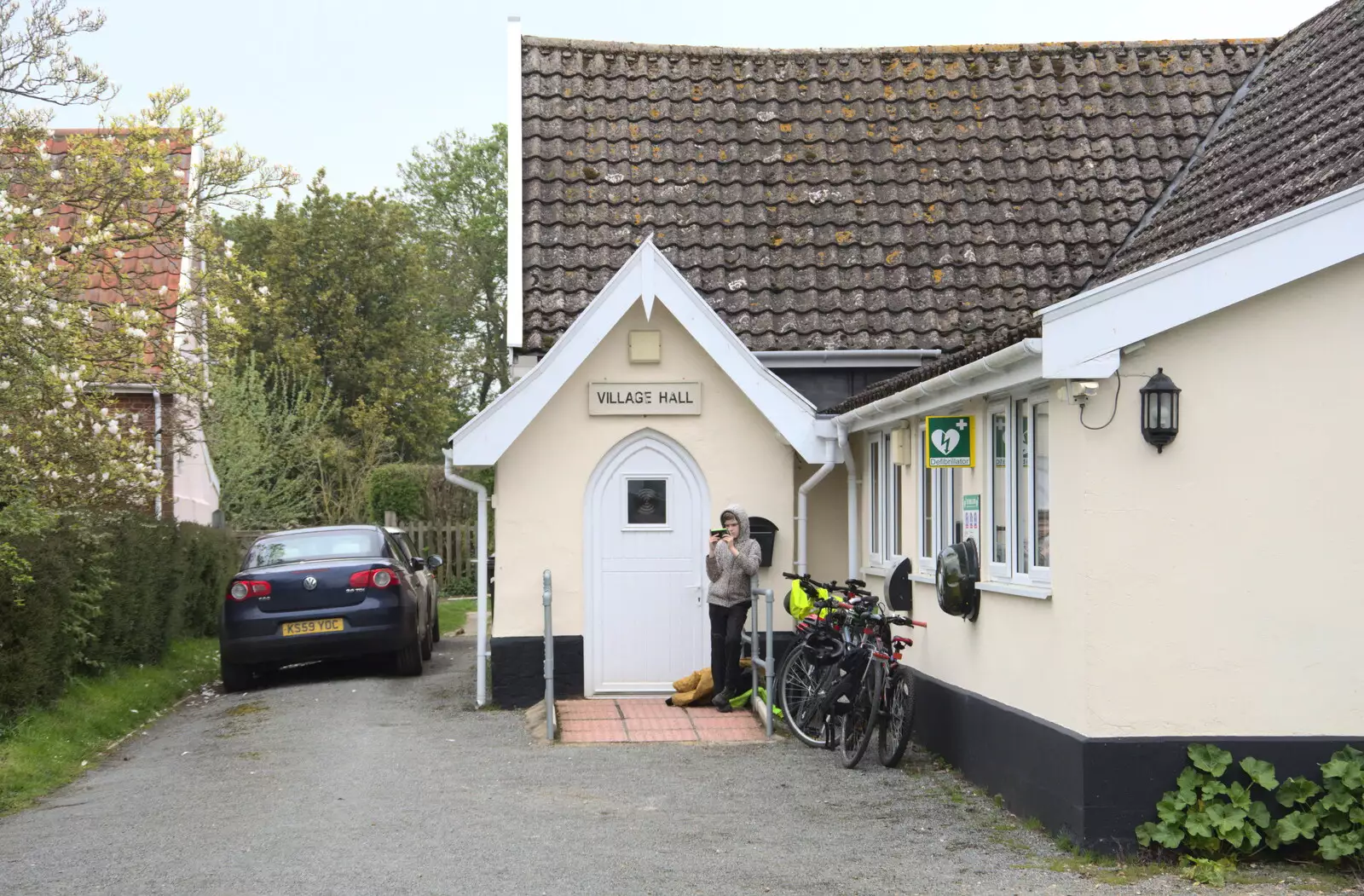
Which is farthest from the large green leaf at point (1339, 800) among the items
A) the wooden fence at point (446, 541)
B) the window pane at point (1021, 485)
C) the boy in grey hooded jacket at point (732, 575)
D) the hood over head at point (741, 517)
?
the wooden fence at point (446, 541)

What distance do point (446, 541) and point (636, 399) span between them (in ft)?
52.3

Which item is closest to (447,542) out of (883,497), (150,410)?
(150,410)

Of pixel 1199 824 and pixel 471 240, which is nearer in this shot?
pixel 1199 824

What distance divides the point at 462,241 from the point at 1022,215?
40982mm

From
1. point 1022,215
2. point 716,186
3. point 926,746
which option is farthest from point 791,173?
point 926,746

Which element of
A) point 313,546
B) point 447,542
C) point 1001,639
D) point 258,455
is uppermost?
point 258,455

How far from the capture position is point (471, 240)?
55250 mm

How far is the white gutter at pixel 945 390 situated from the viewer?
8.85m

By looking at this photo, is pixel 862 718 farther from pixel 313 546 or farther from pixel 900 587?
pixel 313 546

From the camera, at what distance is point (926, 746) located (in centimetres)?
1179

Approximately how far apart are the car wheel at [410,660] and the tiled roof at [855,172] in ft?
12.3

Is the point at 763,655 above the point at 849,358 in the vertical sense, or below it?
below

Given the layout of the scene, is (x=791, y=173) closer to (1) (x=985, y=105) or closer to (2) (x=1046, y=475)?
(1) (x=985, y=105)

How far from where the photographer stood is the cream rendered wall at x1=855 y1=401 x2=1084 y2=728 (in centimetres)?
869
